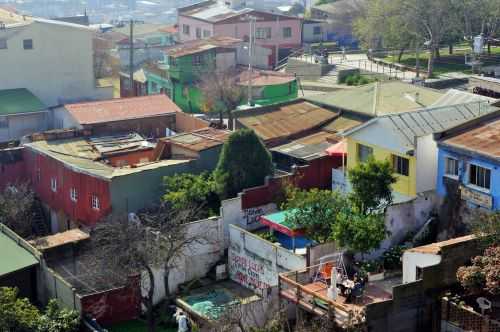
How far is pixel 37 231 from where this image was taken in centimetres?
4181

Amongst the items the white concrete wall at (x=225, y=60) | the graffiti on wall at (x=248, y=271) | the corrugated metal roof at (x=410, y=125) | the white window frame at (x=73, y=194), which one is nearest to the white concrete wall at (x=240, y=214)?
the graffiti on wall at (x=248, y=271)

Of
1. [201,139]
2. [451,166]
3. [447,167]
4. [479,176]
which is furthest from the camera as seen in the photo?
[201,139]

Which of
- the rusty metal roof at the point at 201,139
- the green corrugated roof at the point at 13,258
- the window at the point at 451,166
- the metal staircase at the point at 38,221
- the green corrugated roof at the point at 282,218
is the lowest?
the metal staircase at the point at 38,221

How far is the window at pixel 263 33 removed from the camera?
251ft

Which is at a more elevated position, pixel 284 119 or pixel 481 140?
pixel 481 140

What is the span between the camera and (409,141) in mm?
33250

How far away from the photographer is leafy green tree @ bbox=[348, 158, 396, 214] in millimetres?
31250

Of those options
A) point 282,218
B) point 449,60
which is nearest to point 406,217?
point 282,218

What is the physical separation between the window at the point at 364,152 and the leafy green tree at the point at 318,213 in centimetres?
343

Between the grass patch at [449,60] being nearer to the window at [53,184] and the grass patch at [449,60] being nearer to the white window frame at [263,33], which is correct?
the white window frame at [263,33]

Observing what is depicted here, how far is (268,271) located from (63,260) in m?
7.99

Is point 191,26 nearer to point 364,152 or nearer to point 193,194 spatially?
point 193,194

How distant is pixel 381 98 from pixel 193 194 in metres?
11.5

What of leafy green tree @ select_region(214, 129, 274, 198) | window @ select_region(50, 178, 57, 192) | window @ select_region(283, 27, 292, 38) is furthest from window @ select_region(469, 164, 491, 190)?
window @ select_region(283, 27, 292, 38)
